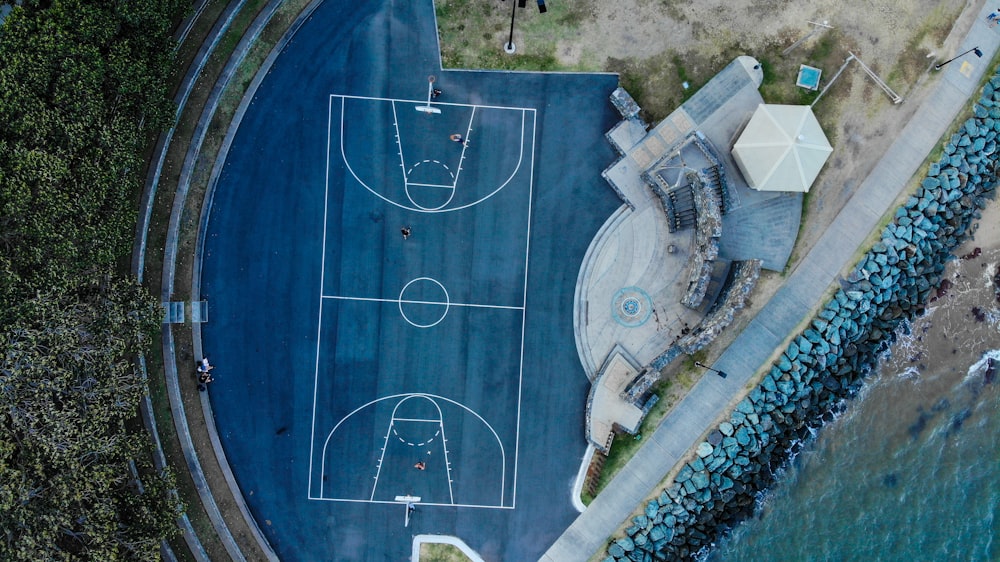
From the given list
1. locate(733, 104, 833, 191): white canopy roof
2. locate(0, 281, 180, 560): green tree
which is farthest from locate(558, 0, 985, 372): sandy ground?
locate(0, 281, 180, 560): green tree

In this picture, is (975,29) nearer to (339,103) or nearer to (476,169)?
(476,169)

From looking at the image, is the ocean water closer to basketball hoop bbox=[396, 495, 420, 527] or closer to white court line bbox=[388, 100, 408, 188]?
basketball hoop bbox=[396, 495, 420, 527]

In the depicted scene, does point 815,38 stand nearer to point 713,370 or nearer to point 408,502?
point 713,370

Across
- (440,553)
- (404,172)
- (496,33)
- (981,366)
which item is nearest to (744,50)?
(496,33)

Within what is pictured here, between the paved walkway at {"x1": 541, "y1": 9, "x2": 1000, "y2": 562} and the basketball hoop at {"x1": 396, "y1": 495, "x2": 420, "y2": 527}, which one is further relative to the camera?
the basketball hoop at {"x1": 396, "y1": 495, "x2": 420, "y2": 527}

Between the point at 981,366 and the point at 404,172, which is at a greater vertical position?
the point at 404,172

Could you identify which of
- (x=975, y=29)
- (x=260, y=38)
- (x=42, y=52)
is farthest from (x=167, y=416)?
(x=975, y=29)

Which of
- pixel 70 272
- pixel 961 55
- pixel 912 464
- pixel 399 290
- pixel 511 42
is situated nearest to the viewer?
pixel 70 272
